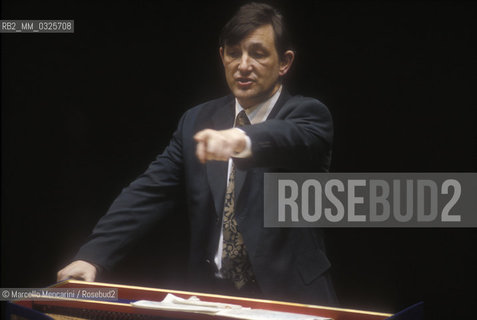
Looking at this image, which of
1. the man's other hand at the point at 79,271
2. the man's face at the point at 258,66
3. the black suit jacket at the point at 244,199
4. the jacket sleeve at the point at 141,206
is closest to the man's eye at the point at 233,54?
the man's face at the point at 258,66

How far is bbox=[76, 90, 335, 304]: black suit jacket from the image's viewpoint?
280 centimetres

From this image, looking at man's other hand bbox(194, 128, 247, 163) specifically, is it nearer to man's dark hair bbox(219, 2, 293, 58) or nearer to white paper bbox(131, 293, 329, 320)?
man's dark hair bbox(219, 2, 293, 58)

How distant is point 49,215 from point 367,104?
2.03m

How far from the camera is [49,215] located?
3.61 metres

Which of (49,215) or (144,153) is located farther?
(49,215)

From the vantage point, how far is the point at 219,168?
3014 millimetres

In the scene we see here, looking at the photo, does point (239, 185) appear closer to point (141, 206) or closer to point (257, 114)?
point (257, 114)

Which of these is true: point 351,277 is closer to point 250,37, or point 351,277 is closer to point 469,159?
point 469,159

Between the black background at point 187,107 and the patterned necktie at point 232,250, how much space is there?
35cm

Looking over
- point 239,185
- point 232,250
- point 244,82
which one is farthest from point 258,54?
point 232,250

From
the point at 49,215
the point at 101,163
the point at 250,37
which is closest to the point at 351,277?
the point at 250,37

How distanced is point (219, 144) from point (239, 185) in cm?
25

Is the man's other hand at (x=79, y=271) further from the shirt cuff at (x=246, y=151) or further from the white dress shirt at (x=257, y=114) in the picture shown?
the shirt cuff at (x=246, y=151)

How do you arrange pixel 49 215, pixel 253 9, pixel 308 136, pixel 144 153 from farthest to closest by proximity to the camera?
pixel 49 215, pixel 144 153, pixel 253 9, pixel 308 136
